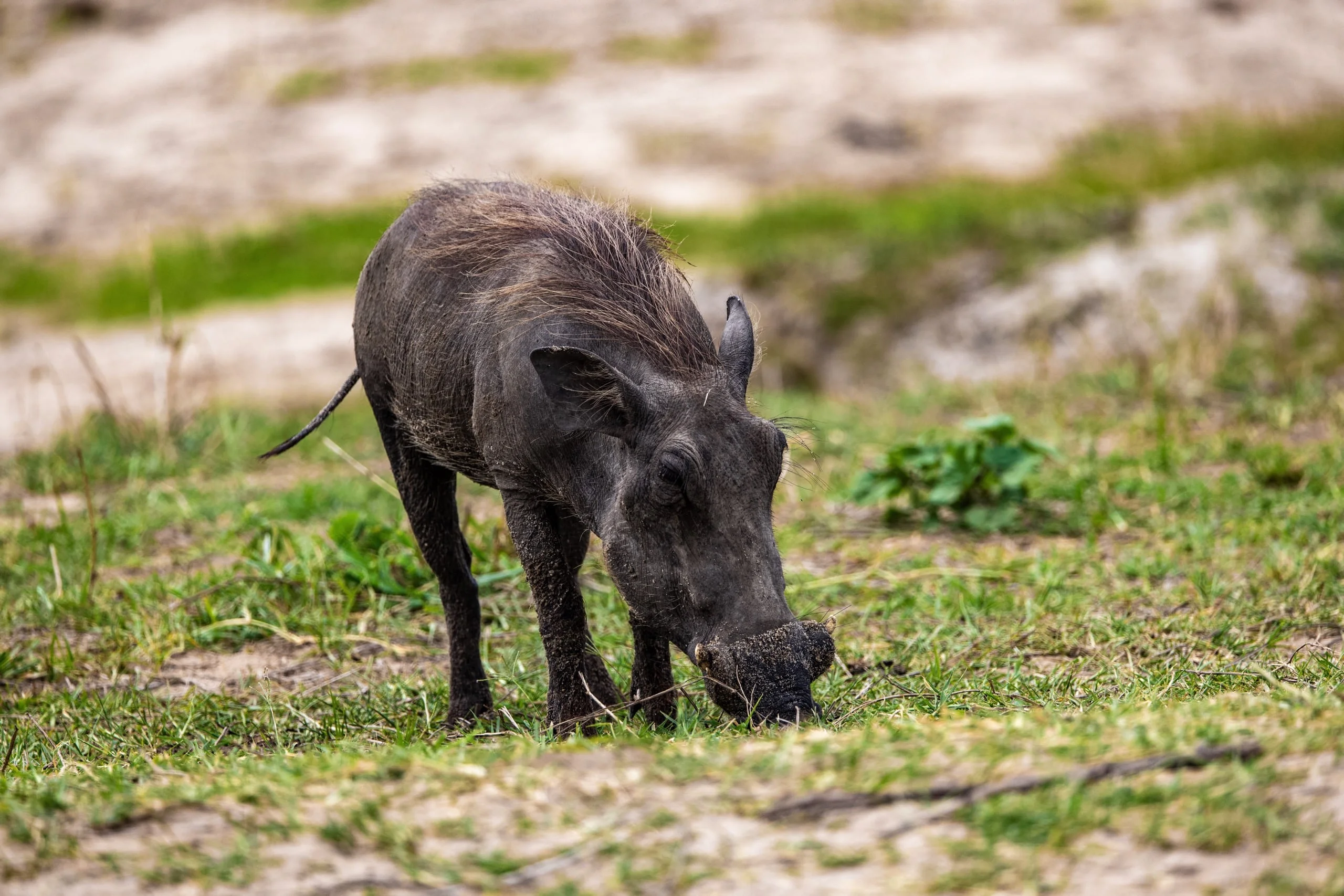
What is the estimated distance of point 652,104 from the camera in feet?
53.6

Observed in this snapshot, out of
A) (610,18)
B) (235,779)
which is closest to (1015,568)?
(235,779)

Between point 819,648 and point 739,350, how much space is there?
2.75ft

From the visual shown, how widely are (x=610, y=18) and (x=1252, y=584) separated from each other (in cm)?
1474

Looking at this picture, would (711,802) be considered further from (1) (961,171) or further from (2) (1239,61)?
(2) (1239,61)

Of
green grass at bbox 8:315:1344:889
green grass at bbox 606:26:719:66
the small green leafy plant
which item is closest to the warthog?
green grass at bbox 8:315:1344:889

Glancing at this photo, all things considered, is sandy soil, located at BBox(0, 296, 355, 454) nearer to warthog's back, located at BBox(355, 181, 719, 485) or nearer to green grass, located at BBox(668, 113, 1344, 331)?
green grass, located at BBox(668, 113, 1344, 331)

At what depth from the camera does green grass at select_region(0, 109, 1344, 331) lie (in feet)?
37.2

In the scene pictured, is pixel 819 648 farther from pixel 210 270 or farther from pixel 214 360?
pixel 210 270

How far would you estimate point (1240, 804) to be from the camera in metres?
2.23

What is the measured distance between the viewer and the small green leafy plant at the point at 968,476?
18.9 ft

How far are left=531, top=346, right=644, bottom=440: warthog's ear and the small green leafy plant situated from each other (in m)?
2.78

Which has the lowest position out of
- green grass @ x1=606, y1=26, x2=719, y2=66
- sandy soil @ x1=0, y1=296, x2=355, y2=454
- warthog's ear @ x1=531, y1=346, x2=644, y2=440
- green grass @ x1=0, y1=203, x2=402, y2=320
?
sandy soil @ x1=0, y1=296, x2=355, y2=454

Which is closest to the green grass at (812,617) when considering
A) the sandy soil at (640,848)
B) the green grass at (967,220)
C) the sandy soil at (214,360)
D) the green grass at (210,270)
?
the sandy soil at (640,848)

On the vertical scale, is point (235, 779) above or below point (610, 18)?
below
